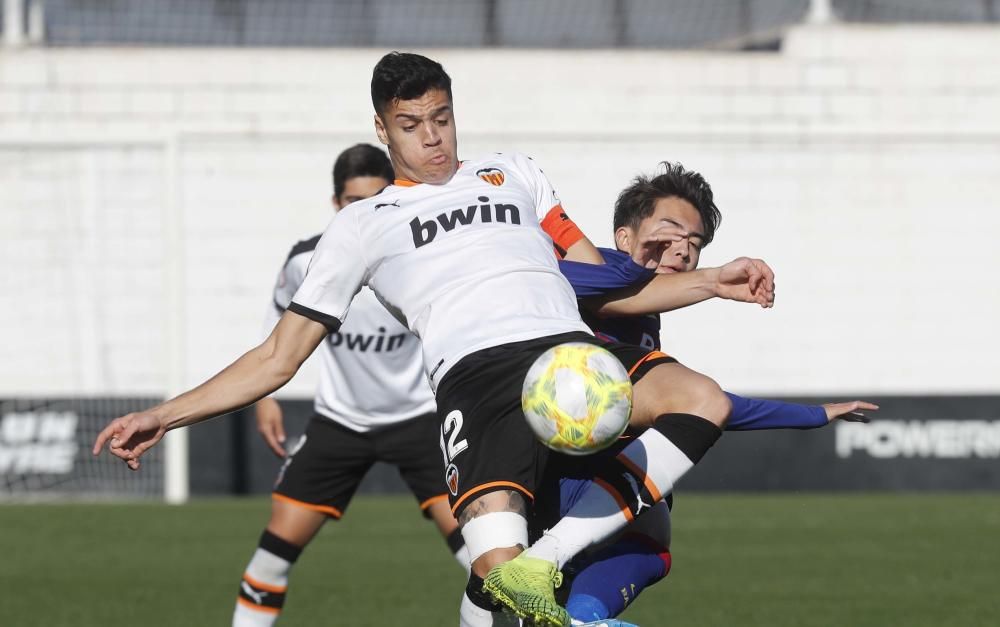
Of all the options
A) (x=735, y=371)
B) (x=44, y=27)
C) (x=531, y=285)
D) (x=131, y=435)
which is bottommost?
(x=735, y=371)

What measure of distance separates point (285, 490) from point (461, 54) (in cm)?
871

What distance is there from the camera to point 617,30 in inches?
597

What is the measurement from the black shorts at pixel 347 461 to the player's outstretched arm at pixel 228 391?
2.06m

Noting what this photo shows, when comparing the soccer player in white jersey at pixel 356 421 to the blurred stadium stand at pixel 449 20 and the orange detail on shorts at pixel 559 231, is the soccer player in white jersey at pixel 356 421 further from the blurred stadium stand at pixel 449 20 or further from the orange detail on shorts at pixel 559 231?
the blurred stadium stand at pixel 449 20

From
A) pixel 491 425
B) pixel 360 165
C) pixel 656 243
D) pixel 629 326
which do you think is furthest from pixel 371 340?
pixel 491 425

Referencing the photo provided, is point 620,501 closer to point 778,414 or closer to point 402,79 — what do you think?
point 778,414

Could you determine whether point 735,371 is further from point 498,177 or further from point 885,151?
point 498,177

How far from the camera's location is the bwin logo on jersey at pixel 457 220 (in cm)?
459

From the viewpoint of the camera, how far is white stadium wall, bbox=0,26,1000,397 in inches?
550

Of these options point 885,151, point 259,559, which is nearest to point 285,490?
point 259,559

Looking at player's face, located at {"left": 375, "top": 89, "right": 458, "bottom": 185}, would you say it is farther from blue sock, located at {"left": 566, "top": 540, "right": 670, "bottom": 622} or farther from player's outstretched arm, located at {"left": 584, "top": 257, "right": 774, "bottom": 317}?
blue sock, located at {"left": 566, "top": 540, "right": 670, "bottom": 622}

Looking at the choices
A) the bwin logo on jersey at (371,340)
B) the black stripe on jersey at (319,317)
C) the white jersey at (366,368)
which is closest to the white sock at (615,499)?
the black stripe on jersey at (319,317)

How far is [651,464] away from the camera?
432 centimetres

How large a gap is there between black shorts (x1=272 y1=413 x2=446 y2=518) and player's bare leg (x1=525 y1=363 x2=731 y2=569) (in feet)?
8.27
